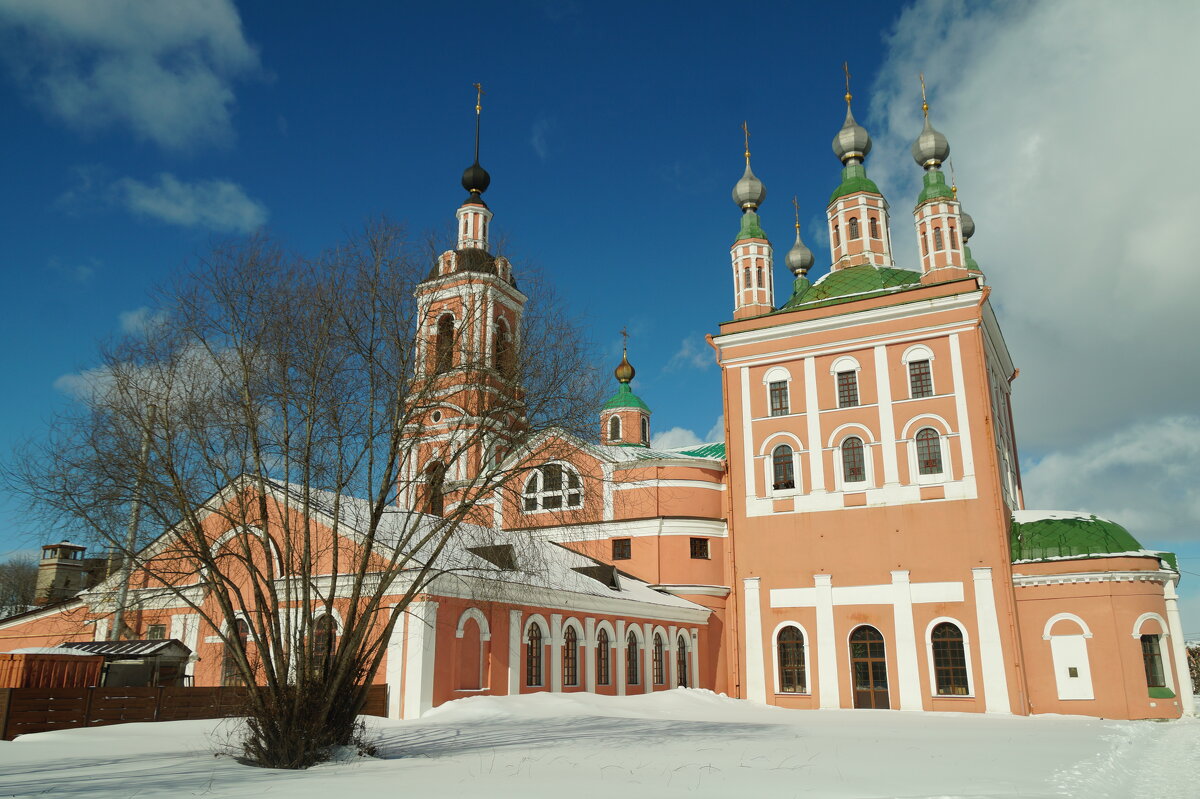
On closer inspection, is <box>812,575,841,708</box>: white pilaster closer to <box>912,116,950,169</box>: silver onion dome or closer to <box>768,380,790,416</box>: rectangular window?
<box>768,380,790,416</box>: rectangular window

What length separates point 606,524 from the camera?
110 feet

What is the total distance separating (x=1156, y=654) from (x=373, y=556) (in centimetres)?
2262

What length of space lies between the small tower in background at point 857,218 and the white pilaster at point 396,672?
24451 millimetres

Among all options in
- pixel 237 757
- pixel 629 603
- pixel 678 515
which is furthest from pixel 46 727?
pixel 678 515

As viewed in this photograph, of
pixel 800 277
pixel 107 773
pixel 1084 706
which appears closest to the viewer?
pixel 107 773

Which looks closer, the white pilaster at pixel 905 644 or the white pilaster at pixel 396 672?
the white pilaster at pixel 396 672

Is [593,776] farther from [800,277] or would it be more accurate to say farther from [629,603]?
[800,277]

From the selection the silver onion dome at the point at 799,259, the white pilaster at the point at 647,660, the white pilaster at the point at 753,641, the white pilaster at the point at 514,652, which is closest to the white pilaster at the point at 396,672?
the white pilaster at the point at 514,652

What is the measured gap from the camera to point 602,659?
27.0 meters

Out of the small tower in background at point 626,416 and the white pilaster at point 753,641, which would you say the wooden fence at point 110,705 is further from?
the small tower in background at point 626,416

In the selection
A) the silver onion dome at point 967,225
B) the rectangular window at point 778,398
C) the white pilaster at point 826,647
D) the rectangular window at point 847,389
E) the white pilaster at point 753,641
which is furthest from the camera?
the silver onion dome at point 967,225

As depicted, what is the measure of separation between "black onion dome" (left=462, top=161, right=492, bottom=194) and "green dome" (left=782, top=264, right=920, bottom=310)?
48.7ft

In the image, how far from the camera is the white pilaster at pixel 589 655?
84.7 ft

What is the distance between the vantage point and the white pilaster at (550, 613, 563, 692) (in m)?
24.5
